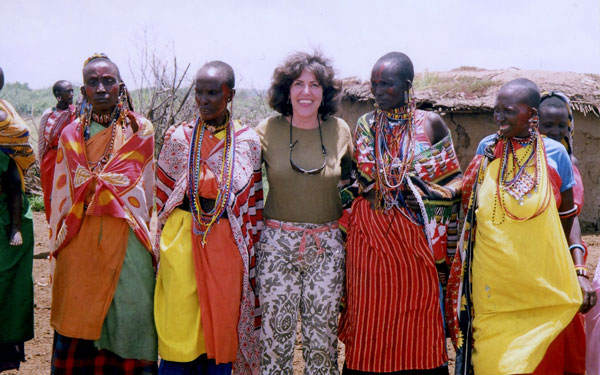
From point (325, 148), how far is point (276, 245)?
65 cm

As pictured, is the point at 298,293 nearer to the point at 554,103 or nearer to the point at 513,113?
the point at 513,113

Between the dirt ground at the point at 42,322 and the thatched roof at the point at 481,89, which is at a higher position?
the thatched roof at the point at 481,89

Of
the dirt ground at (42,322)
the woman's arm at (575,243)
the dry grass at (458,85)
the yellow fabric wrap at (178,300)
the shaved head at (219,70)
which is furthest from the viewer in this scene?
the dry grass at (458,85)

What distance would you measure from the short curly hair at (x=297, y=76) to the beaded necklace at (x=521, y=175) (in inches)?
44.5

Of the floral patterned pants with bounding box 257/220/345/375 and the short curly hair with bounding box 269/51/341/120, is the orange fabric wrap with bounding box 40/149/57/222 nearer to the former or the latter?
the short curly hair with bounding box 269/51/341/120

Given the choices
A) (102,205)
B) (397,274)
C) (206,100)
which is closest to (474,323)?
(397,274)

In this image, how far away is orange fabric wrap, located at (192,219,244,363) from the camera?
3350 millimetres

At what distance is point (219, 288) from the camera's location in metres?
3.39

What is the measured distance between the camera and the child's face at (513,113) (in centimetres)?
315

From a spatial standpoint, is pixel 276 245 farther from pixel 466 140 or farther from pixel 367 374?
pixel 466 140

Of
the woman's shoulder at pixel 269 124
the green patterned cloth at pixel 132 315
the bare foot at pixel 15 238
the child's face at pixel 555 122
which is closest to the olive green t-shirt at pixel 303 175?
the woman's shoulder at pixel 269 124

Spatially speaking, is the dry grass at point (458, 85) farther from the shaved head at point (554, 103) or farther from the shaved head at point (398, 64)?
the shaved head at point (398, 64)

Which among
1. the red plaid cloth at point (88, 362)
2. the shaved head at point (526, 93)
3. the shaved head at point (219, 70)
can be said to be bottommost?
the red plaid cloth at point (88, 362)

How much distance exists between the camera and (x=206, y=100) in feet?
11.3
